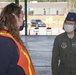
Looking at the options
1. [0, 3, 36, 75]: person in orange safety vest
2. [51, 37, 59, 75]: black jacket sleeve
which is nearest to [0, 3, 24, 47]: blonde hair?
[0, 3, 36, 75]: person in orange safety vest

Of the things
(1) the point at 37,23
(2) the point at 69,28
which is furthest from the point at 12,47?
(1) the point at 37,23

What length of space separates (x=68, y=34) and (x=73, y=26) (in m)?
0.16

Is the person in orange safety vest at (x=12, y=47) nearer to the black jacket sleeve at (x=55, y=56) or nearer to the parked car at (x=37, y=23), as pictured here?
the black jacket sleeve at (x=55, y=56)

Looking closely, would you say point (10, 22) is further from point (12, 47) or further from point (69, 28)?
point (69, 28)

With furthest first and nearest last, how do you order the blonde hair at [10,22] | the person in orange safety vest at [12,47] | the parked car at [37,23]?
1. the parked car at [37,23]
2. the blonde hair at [10,22]
3. the person in orange safety vest at [12,47]

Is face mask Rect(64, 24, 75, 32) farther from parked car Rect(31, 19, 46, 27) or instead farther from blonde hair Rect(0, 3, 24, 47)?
parked car Rect(31, 19, 46, 27)

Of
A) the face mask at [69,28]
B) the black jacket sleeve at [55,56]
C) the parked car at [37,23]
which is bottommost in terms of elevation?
the parked car at [37,23]

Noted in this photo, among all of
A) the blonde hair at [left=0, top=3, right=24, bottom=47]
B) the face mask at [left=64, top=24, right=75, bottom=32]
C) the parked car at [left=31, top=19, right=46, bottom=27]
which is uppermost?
the blonde hair at [left=0, top=3, right=24, bottom=47]

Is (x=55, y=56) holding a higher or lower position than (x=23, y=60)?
lower

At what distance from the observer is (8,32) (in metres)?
2.30

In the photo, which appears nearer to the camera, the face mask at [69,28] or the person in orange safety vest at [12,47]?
the person in orange safety vest at [12,47]

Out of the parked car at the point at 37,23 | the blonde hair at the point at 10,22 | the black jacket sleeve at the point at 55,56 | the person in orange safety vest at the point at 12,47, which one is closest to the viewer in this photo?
the person in orange safety vest at the point at 12,47

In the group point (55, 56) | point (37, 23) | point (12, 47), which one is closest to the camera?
point (12, 47)

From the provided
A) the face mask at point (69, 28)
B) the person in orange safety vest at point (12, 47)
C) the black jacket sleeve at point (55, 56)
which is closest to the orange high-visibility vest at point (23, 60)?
the person in orange safety vest at point (12, 47)
